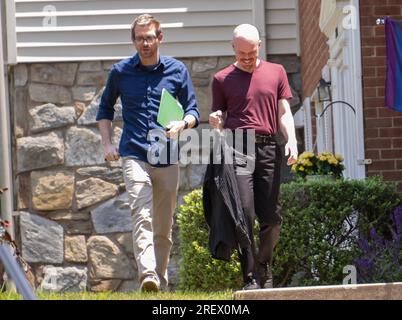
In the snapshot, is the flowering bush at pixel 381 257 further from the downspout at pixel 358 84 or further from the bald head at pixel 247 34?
the bald head at pixel 247 34

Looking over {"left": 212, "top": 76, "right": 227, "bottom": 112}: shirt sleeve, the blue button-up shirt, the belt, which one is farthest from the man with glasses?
the belt

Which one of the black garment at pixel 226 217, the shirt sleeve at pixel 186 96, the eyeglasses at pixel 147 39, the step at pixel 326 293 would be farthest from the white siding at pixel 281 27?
the step at pixel 326 293

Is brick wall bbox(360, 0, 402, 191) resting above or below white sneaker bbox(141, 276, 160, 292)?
above

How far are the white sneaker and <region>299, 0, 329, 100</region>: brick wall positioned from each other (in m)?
5.21

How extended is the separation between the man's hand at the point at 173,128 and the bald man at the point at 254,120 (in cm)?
24

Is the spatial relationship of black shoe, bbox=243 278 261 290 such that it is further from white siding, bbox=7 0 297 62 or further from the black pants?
white siding, bbox=7 0 297 62

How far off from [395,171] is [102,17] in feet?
16.1

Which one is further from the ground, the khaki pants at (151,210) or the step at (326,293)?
the khaki pants at (151,210)

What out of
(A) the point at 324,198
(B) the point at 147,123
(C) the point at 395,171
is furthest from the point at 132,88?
(C) the point at 395,171

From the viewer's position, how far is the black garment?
28.3 ft

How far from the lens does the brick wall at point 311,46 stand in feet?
45.4

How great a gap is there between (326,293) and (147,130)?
85.8 inches

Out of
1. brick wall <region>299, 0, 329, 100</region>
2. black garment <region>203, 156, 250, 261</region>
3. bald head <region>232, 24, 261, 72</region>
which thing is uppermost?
brick wall <region>299, 0, 329, 100</region>
